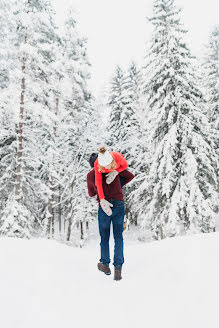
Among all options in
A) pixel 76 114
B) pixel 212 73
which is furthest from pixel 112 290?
pixel 212 73

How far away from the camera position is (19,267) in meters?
4.08

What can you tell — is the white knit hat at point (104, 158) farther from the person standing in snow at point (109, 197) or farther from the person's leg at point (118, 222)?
the person's leg at point (118, 222)

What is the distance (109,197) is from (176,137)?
1042 centimetres

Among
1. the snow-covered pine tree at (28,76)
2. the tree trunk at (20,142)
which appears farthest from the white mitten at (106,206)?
the tree trunk at (20,142)

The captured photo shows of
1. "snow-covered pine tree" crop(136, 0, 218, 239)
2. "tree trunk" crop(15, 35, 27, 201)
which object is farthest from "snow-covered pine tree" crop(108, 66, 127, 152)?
"tree trunk" crop(15, 35, 27, 201)

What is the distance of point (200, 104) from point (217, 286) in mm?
13013

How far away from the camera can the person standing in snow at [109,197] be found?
175 inches

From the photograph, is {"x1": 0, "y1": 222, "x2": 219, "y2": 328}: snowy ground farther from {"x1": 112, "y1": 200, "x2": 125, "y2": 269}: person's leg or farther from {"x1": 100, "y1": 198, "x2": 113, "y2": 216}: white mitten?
{"x1": 100, "y1": 198, "x2": 113, "y2": 216}: white mitten

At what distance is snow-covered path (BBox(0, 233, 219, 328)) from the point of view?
285 centimetres

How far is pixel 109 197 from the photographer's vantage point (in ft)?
15.1

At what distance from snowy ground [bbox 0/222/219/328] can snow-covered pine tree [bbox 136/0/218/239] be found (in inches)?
341

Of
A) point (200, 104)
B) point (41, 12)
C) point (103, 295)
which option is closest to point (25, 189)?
point (41, 12)

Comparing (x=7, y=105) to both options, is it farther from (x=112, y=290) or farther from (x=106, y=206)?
(x=112, y=290)

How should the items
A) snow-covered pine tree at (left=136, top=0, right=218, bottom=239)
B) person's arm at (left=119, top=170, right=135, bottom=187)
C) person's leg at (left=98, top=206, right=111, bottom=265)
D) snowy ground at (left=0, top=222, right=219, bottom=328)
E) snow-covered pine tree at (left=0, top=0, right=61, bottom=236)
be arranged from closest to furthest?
snowy ground at (left=0, top=222, right=219, bottom=328), person's leg at (left=98, top=206, right=111, bottom=265), person's arm at (left=119, top=170, right=135, bottom=187), snow-covered pine tree at (left=0, top=0, right=61, bottom=236), snow-covered pine tree at (left=136, top=0, right=218, bottom=239)
